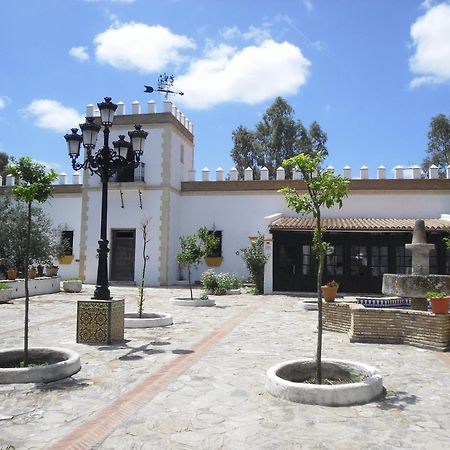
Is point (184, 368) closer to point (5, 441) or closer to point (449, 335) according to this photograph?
point (5, 441)

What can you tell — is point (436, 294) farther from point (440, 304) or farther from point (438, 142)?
point (438, 142)

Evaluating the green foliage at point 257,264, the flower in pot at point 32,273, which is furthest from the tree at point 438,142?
the flower in pot at point 32,273

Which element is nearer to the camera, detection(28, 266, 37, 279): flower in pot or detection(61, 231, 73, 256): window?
detection(28, 266, 37, 279): flower in pot

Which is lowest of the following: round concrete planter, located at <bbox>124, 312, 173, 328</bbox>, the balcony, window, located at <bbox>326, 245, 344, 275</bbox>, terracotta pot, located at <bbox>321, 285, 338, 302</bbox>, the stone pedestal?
round concrete planter, located at <bbox>124, 312, 173, 328</bbox>

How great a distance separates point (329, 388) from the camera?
512cm

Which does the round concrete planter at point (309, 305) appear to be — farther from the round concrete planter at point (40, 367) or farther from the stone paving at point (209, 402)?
the round concrete planter at point (40, 367)

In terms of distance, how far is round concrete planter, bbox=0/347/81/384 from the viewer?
5.84 m

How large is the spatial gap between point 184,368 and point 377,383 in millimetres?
2632

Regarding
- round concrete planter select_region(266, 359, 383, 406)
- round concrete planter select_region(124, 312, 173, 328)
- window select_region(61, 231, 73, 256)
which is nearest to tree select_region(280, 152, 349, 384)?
round concrete planter select_region(266, 359, 383, 406)

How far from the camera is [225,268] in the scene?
22016 mm

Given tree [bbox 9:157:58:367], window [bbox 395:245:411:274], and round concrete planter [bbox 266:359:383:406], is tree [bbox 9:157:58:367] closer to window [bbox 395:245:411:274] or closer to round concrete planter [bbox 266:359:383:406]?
round concrete planter [bbox 266:359:383:406]

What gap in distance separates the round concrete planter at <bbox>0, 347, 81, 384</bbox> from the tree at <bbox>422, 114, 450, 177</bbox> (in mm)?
34616

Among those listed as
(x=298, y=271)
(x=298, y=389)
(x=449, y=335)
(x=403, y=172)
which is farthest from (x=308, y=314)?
(x=403, y=172)

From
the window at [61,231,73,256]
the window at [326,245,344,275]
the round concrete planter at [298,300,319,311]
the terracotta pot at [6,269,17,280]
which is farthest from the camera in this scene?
the window at [61,231,73,256]
